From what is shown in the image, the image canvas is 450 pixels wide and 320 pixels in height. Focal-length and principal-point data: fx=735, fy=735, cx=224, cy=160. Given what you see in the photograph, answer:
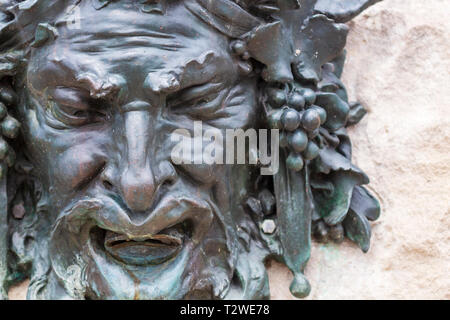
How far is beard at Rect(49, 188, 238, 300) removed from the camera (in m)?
1.29

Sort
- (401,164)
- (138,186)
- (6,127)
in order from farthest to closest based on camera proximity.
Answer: (401,164) → (6,127) → (138,186)

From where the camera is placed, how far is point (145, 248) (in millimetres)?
1342

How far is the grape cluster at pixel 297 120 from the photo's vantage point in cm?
135

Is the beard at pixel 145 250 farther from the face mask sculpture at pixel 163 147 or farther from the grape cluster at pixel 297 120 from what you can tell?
the grape cluster at pixel 297 120

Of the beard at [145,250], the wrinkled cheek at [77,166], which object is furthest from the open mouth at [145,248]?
the wrinkled cheek at [77,166]

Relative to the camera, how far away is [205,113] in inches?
52.8

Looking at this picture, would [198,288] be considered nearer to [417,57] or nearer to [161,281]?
[161,281]

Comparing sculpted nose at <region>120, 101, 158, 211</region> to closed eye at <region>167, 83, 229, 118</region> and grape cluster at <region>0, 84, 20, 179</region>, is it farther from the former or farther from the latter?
grape cluster at <region>0, 84, 20, 179</region>

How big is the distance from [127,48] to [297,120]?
0.33 meters

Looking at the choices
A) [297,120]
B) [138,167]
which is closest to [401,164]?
[297,120]

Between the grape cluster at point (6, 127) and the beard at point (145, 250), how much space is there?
0.15 m

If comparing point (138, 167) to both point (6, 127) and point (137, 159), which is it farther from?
point (6, 127)

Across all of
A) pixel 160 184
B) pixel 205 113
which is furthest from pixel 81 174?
pixel 205 113

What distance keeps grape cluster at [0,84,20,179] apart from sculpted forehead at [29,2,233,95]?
0.10 meters
